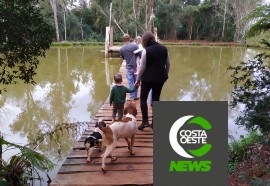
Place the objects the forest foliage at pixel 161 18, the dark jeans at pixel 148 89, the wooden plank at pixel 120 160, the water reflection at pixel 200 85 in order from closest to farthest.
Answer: the wooden plank at pixel 120 160 → the dark jeans at pixel 148 89 → the water reflection at pixel 200 85 → the forest foliage at pixel 161 18

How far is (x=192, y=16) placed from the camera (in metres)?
34.9

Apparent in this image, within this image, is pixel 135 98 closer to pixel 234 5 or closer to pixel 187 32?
pixel 234 5

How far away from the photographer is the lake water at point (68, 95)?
20.6 feet

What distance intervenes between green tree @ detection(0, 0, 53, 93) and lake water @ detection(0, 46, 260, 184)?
Result: 2237 mm

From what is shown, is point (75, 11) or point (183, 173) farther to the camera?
point (75, 11)

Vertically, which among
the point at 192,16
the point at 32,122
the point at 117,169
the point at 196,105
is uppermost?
the point at 192,16

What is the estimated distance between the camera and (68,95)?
947 cm

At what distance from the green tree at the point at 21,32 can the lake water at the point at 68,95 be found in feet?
7.34

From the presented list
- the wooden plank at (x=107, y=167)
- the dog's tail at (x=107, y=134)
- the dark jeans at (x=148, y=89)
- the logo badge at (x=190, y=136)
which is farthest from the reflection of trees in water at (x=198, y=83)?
the logo badge at (x=190, y=136)

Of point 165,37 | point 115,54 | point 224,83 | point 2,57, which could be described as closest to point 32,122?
point 2,57

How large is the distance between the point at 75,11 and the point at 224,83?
25737mm

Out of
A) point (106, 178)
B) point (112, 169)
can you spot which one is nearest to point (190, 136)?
point (106, 178)

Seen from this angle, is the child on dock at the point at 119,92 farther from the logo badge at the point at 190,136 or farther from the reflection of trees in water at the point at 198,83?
the reflection of trees in water at the point at 198,83

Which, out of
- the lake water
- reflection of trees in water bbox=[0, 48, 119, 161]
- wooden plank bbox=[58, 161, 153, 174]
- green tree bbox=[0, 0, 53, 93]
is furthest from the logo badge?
reflection of trees in water bbox=[0, 48, 119, 161]
